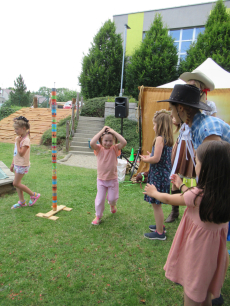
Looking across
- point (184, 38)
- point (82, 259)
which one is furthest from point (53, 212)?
point (184, 38)

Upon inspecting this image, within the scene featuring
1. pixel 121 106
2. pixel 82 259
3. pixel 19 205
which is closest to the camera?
pixel 82 259

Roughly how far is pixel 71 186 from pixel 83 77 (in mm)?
15407

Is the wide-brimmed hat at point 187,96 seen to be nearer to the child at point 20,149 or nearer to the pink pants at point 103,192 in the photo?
the pink pants at point 103,192

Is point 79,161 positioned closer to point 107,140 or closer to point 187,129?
point 107,140

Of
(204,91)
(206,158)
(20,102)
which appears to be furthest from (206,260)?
(20,102)

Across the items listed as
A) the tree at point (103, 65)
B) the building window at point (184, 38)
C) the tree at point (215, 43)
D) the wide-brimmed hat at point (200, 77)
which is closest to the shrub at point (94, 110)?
the tree at point (103, 65)

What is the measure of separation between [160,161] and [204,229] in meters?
1.49

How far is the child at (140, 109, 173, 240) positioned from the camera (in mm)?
2752

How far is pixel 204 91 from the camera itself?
7.10ft

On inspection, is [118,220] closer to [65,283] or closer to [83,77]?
[65,283]

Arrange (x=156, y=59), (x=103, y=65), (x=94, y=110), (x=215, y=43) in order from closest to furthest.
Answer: (x=215, y=43) < (x=94, y=110) < (x=156, y=59) < (x=103, y=65)

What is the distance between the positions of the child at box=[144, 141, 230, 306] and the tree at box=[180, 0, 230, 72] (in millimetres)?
14210

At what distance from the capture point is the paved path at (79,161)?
8277mm

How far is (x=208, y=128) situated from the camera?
1.64 m
